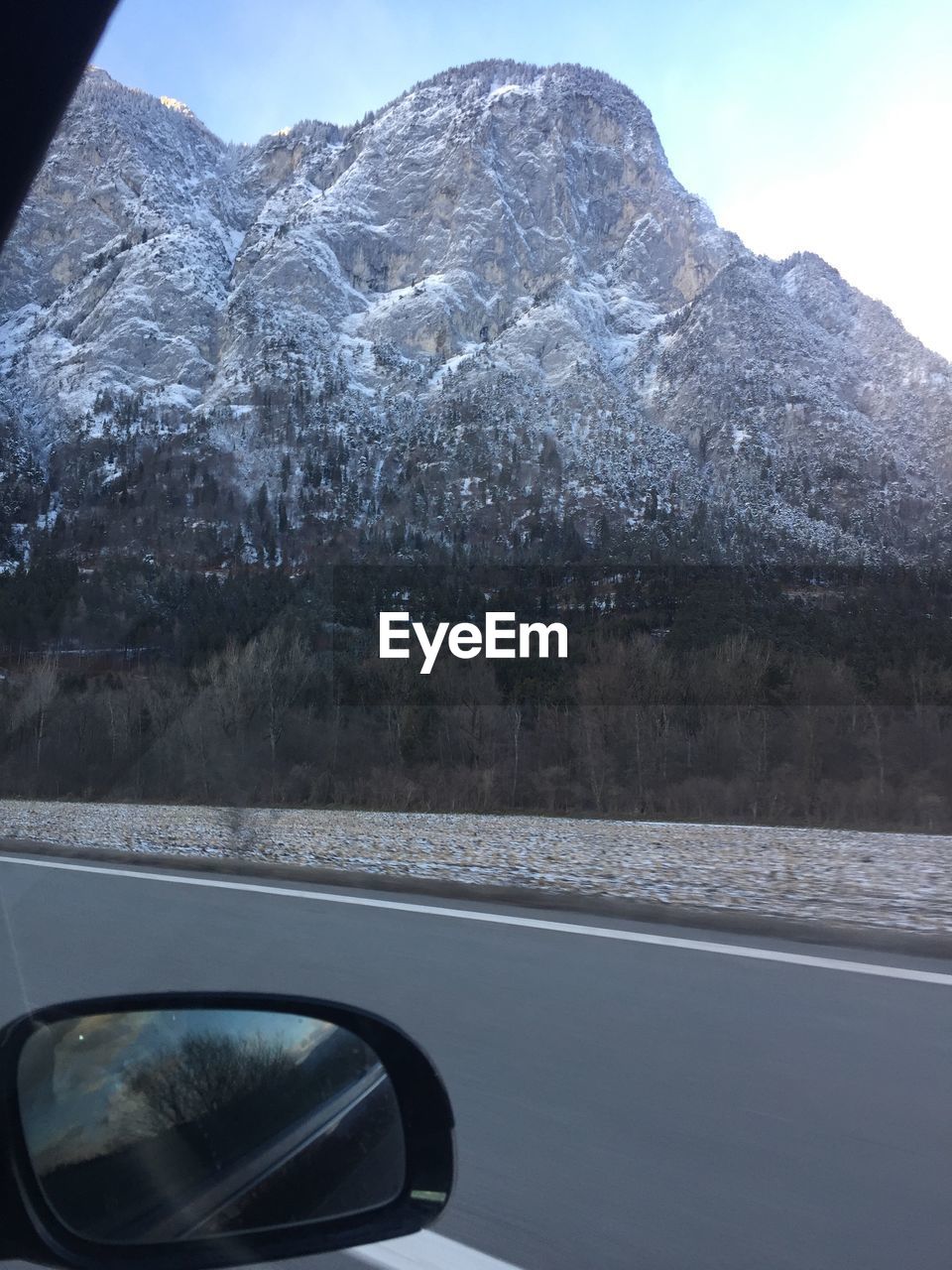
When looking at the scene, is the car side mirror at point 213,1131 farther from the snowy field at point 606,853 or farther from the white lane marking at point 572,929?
the snowy field at point 606,853

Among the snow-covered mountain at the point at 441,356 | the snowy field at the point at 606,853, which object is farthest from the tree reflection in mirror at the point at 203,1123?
the snow-covered mountain at the point at 441,356

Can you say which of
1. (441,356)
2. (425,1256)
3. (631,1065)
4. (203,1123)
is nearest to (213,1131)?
(203,1123)

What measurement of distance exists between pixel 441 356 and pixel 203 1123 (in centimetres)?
14775

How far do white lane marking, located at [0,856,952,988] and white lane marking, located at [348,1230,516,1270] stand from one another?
11.1 feet

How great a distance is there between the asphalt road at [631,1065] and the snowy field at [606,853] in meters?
1.94

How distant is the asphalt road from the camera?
2.77 metres

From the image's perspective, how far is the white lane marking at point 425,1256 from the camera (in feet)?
8.59

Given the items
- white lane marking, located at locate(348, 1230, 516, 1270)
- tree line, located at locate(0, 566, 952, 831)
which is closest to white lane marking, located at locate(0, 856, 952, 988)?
white lane marking, located at locate(348, 1230, 516, 1270)

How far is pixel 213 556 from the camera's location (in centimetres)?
8412

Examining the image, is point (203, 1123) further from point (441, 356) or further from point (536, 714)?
point (441, 356)

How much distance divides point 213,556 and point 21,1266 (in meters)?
85.0

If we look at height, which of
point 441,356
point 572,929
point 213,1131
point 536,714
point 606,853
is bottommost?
point 606,853

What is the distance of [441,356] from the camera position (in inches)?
5655

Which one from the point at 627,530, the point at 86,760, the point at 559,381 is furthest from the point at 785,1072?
the point at 559,381
